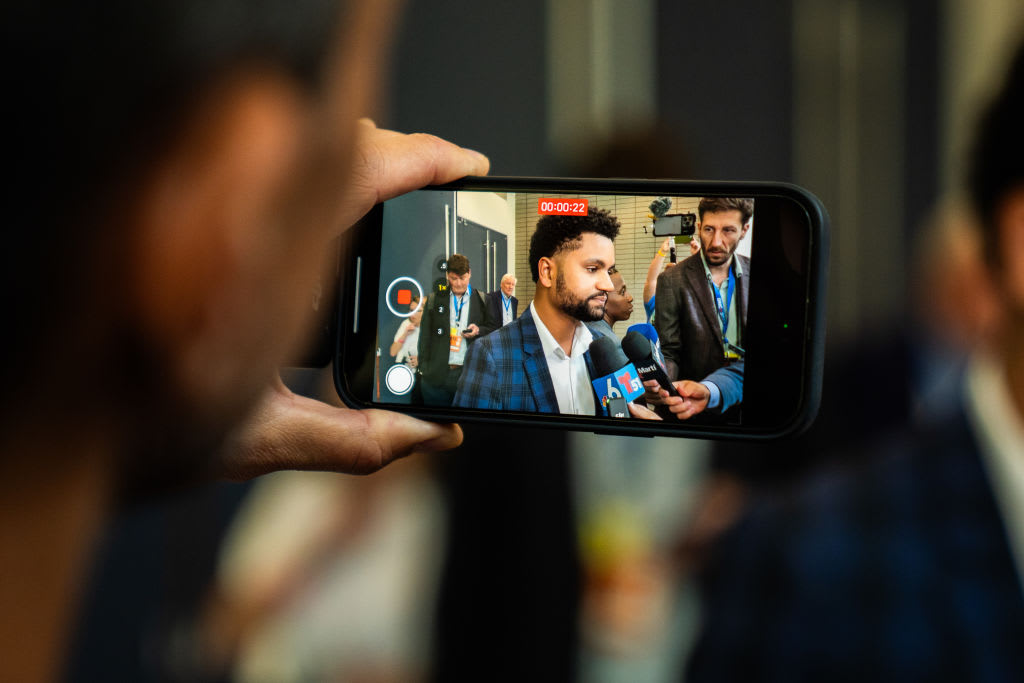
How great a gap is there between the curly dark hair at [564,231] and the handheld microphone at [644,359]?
6 centimetres

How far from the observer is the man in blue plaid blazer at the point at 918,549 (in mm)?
712

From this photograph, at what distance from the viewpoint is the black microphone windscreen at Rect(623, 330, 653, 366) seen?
51cm

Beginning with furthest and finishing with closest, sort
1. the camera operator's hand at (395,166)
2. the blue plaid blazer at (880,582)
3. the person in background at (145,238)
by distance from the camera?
1. the blue plaid blazer at (880,582)
2. the camera operator's hand at (395,166)
3. the person in background at (145,238)

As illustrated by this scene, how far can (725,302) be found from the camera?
1.65 ft

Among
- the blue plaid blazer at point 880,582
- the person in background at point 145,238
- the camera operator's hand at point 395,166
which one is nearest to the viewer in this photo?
the person in background at point 145,238

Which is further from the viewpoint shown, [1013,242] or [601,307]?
[1013,242]

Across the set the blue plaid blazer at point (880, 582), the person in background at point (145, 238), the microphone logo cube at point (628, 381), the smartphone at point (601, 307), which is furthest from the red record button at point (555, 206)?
the blue plaid blazer at point (880, 582)

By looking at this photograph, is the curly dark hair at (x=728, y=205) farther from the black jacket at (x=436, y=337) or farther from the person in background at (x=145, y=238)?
the person in background at (x=145, y=238)

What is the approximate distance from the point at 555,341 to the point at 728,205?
0.43 feet

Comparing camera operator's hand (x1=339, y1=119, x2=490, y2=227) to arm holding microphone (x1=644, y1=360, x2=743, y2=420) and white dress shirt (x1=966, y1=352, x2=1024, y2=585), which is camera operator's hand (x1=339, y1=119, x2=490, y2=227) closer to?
arm holding microphone (x1=644, y1=360, x2=743, y2=420)

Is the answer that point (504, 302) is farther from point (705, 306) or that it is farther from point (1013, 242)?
point (1013, 242)

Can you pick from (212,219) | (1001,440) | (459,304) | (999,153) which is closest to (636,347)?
(459,304)

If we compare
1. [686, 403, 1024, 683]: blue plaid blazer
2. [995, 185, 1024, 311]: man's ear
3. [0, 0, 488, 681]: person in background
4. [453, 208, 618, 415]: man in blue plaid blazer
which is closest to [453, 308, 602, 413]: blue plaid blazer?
[453, 208, 618, 415]: man in blue plaid blazer

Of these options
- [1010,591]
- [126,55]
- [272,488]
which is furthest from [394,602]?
[126,55]
